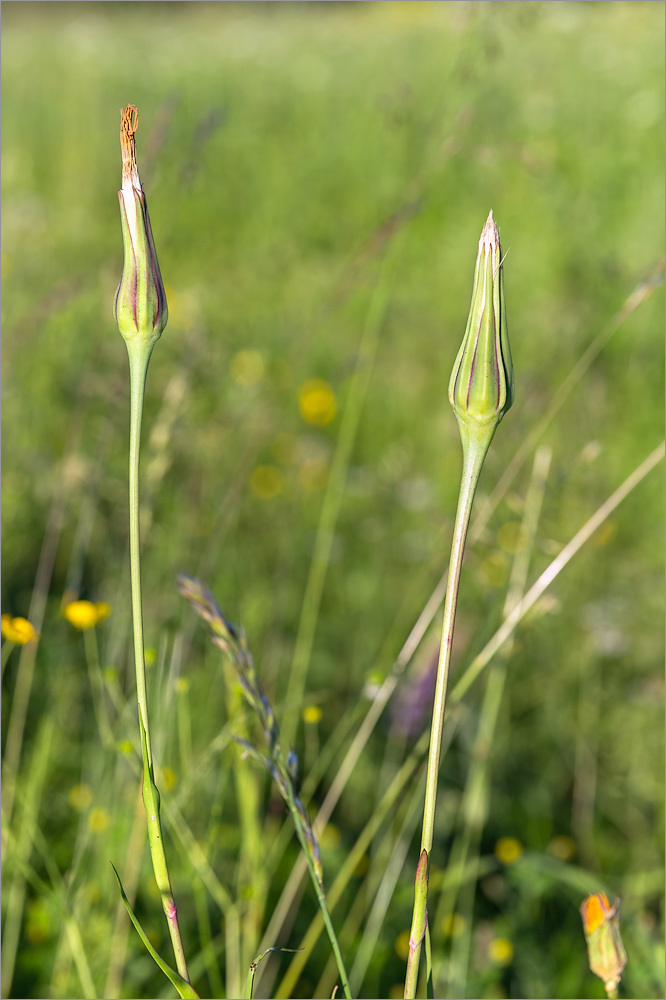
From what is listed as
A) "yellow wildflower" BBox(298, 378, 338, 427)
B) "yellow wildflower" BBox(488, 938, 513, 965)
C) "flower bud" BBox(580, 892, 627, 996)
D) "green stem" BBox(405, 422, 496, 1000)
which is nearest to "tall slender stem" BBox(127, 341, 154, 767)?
"green stem" BBox(405, 422, 496, 1000)

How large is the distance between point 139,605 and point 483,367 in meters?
0.21

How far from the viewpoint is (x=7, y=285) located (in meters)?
2.02

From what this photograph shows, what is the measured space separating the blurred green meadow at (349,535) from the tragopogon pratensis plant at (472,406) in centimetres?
36

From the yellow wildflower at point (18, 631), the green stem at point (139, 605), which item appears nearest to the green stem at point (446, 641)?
the green stem at point (139, 605)

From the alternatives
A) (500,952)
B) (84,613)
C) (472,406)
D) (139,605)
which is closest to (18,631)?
(84,613)

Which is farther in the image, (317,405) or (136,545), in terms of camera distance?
(317,405)

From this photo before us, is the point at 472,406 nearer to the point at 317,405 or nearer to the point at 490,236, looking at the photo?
the point at 490,236

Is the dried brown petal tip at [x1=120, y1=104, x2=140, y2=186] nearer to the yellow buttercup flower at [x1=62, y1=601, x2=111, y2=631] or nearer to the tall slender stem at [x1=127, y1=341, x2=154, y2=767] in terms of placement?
the tall slender stem at [x1=127, y1=341, x2=154, y2=767]

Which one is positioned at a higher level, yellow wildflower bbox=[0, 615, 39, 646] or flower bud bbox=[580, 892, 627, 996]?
yellow wildflower bbox=[0, 615, 39, 646]

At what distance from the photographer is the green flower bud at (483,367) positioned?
389 mm

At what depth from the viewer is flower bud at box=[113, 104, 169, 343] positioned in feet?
1.31

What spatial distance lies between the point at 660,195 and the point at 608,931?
2.76 metres

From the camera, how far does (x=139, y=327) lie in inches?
17.0

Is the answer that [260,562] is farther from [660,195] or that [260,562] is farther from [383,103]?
[660,195]
